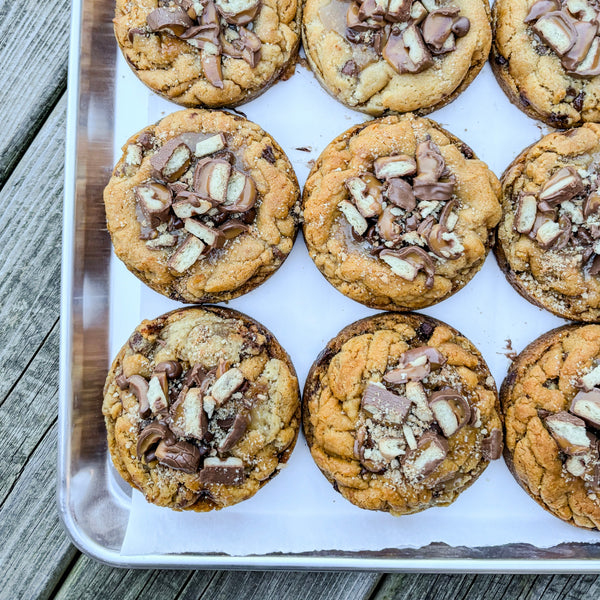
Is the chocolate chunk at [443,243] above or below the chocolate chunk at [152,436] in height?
above

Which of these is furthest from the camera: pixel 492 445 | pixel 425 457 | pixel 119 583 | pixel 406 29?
pixel 119 583

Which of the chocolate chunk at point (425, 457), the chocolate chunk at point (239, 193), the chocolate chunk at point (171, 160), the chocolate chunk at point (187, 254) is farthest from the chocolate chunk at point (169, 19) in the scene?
the chocolate chunk at point (425, 457)

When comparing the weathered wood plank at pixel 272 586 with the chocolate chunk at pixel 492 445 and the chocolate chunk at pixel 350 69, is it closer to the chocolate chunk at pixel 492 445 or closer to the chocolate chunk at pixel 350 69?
the chocolate chunk at pixel 492 445

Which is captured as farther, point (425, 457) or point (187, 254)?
point (187, 254)

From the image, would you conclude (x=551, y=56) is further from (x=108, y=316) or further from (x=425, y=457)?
(x=108, y=316)

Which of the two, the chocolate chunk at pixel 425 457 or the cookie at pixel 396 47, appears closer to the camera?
the chocolate chunk at pixel 425 457

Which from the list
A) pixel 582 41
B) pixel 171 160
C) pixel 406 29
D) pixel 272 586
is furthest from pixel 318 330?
pixel 582 41

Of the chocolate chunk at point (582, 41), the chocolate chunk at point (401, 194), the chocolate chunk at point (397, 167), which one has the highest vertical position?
the chocolate chunk at point (582, 41)
